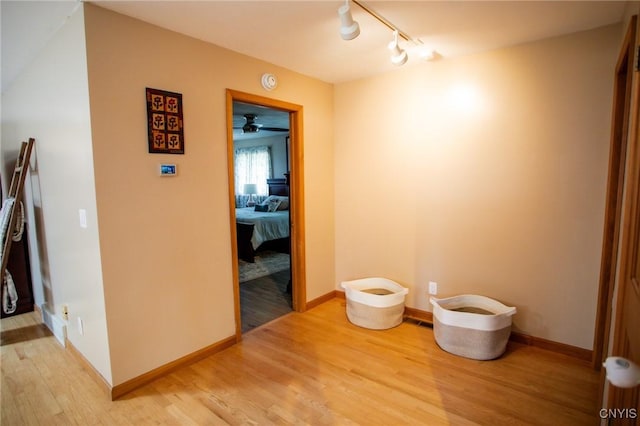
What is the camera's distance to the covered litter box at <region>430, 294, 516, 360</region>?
2.43m

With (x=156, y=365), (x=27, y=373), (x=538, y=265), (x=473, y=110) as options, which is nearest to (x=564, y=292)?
(x=538, y=265)

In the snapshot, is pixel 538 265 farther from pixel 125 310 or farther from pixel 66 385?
pixel 66 385

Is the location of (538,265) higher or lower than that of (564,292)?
higher

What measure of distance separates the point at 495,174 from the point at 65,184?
127 inches

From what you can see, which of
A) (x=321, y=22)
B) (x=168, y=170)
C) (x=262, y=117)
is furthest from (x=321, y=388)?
(x=262, y=117)

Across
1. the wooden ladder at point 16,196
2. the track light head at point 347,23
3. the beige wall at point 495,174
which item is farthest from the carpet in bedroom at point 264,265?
the track light head at point 347,23

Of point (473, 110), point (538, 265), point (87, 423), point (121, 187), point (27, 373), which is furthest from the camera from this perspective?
point (473, 110)

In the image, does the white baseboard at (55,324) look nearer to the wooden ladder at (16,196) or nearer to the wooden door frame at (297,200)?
the wooden ladder at (16,196)

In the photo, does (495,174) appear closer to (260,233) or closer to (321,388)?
(321,388)

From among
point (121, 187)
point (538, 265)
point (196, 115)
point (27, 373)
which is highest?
point (196, 115)

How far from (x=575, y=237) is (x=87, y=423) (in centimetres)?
340

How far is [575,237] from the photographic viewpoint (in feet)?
8.03

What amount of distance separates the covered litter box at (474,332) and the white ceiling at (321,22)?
2005 millimetres

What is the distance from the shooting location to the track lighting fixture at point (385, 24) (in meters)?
1.84
